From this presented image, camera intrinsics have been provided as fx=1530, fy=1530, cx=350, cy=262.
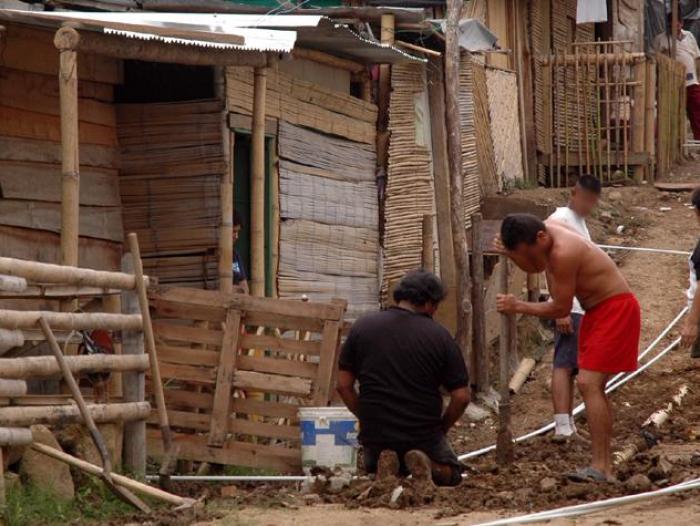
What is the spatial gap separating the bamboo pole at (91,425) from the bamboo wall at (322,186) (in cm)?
408

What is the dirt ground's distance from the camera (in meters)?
7.74

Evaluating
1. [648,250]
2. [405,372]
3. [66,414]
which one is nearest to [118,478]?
[66,414]

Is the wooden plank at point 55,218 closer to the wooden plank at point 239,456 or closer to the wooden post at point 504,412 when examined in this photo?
the wooden plank at point 239,456

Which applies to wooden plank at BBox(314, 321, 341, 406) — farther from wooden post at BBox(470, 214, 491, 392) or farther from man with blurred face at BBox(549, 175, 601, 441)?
wooden post at BBox(470, 214, 491, 392)

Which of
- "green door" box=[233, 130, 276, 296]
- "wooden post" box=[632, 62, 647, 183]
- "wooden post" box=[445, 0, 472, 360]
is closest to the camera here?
"green door" box=[233, 130, 276, 296]

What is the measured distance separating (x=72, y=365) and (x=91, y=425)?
1.62 ft

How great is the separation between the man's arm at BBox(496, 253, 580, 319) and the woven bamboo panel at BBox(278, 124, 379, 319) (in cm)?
421

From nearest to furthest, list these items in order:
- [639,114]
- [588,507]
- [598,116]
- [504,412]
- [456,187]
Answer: [588,507], [504,412], [456,187], [598,116], [639,114]

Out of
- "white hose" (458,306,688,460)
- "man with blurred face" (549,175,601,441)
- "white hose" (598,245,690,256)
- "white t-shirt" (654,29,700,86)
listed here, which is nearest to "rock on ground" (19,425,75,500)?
"white hose" (458,306,688,460)

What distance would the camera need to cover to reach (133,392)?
30.3ft

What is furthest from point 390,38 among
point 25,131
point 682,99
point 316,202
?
point 682,99

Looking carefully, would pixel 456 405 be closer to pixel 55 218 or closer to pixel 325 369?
pixel 325 369

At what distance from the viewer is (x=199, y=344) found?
405 inches

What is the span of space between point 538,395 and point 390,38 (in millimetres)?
3571
